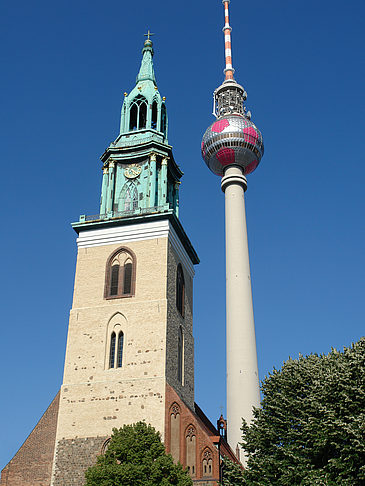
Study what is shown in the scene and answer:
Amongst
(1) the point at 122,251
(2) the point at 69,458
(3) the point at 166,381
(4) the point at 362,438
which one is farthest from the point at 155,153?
(4) the point at 362,438

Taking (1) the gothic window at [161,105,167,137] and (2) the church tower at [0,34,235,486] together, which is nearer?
(2) the church tower at [0,34,235,486]

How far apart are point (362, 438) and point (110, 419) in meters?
16.6

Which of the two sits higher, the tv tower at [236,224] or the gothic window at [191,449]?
the tv tower at [236,224]

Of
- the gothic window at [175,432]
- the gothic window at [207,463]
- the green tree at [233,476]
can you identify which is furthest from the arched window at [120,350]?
the green tree at [233,476]

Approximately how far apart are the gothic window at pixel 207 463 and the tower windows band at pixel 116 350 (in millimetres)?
7941

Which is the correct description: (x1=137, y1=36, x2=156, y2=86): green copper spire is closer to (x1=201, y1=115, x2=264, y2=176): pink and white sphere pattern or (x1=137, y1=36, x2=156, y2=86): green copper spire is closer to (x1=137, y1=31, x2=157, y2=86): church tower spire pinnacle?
(x1=137, y1=31, x2=157, y2=86): church tower spire pinnacle

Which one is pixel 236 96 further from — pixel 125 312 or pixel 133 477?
pixel 133 477

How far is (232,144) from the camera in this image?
191 feet

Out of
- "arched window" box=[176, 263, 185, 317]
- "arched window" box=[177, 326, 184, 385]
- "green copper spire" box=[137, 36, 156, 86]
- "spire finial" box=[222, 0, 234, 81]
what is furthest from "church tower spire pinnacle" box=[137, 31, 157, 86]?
"arched window" box=[177, 326, 184, 385]

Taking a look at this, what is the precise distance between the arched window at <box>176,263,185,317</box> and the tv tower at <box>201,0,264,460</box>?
7072 mm

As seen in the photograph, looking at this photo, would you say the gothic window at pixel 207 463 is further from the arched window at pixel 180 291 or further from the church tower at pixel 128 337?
the arched window at pixel 180 291

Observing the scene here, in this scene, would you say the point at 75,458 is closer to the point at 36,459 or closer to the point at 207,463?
the point at 36,459

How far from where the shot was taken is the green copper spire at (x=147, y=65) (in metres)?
53.5

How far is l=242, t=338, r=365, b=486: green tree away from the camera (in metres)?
25.5
